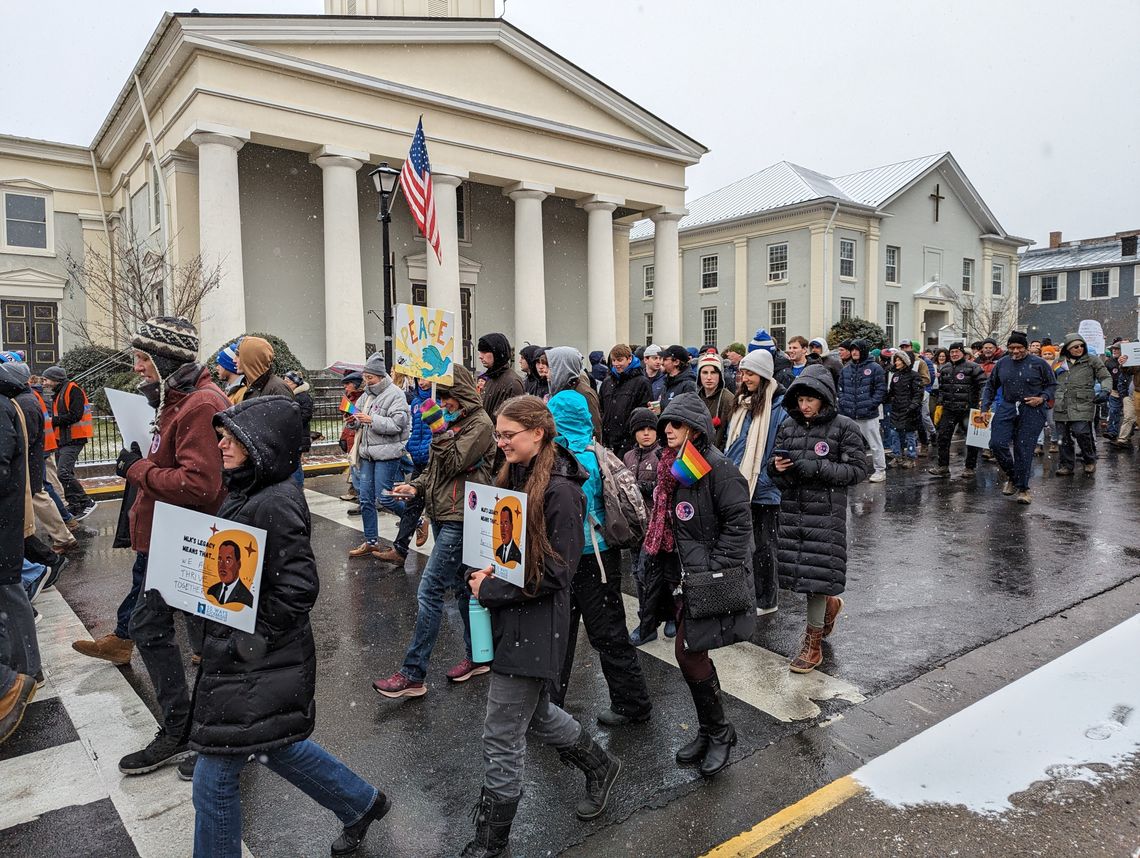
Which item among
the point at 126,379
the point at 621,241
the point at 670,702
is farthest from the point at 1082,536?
the point at 621,241

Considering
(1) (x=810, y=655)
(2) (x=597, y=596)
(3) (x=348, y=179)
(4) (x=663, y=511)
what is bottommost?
(1) (x=810, y=655)

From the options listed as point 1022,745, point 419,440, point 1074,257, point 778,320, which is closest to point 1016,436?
point 1022,745

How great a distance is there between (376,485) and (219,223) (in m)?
14.9

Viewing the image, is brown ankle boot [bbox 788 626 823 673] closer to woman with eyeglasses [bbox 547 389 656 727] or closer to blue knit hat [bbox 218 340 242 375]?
woman with eyeglasses [bbox 547 389 656 727]

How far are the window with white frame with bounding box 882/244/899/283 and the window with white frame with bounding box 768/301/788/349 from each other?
620 centimetres

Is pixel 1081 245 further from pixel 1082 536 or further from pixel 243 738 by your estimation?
pixel 243 738

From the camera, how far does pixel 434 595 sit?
14.4 feet

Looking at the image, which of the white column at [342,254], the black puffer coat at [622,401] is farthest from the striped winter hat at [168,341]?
the white column at [342,254]

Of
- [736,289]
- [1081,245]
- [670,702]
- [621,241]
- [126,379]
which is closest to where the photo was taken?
[670,702]

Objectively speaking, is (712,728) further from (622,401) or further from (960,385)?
(960,385)

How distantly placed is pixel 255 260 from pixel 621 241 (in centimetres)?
1446

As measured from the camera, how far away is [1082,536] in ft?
26.3

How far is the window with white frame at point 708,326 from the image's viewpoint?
39.2 metres

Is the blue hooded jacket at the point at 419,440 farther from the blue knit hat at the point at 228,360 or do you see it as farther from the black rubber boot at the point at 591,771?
the black rubber boot at the point at 591,771
